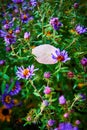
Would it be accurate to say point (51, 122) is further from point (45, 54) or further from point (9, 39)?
point (9, 39)

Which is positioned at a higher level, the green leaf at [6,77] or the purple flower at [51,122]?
the green leaf at [6,77]

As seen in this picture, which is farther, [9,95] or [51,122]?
[9,95]

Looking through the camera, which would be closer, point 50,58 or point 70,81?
point 50,58

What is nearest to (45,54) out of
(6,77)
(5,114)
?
(6,77)

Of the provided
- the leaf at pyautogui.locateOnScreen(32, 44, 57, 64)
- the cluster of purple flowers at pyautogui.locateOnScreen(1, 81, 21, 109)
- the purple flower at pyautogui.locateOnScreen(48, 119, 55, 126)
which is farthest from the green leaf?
the purple flower at pyautogui.locateOnScreen(48, 119, 55, 126)

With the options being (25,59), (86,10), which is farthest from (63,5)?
(25,59)

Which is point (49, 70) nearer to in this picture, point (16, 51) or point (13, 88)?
point (13, 88)

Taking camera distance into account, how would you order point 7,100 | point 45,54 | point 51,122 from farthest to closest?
1. point 7,100
2. point 45,54
3. point 51,122

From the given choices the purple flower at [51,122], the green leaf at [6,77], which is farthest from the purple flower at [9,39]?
the purple flower at [51,122]

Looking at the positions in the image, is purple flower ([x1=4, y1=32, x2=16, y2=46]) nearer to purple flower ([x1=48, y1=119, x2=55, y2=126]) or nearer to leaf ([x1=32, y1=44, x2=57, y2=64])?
leaf ([x1=32, y1=44, x2=57, y2=64])

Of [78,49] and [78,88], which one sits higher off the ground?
[78,49]

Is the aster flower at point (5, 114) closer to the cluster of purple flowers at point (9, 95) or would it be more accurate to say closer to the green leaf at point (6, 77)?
the cluster of purple flowers at point (9, 95)
